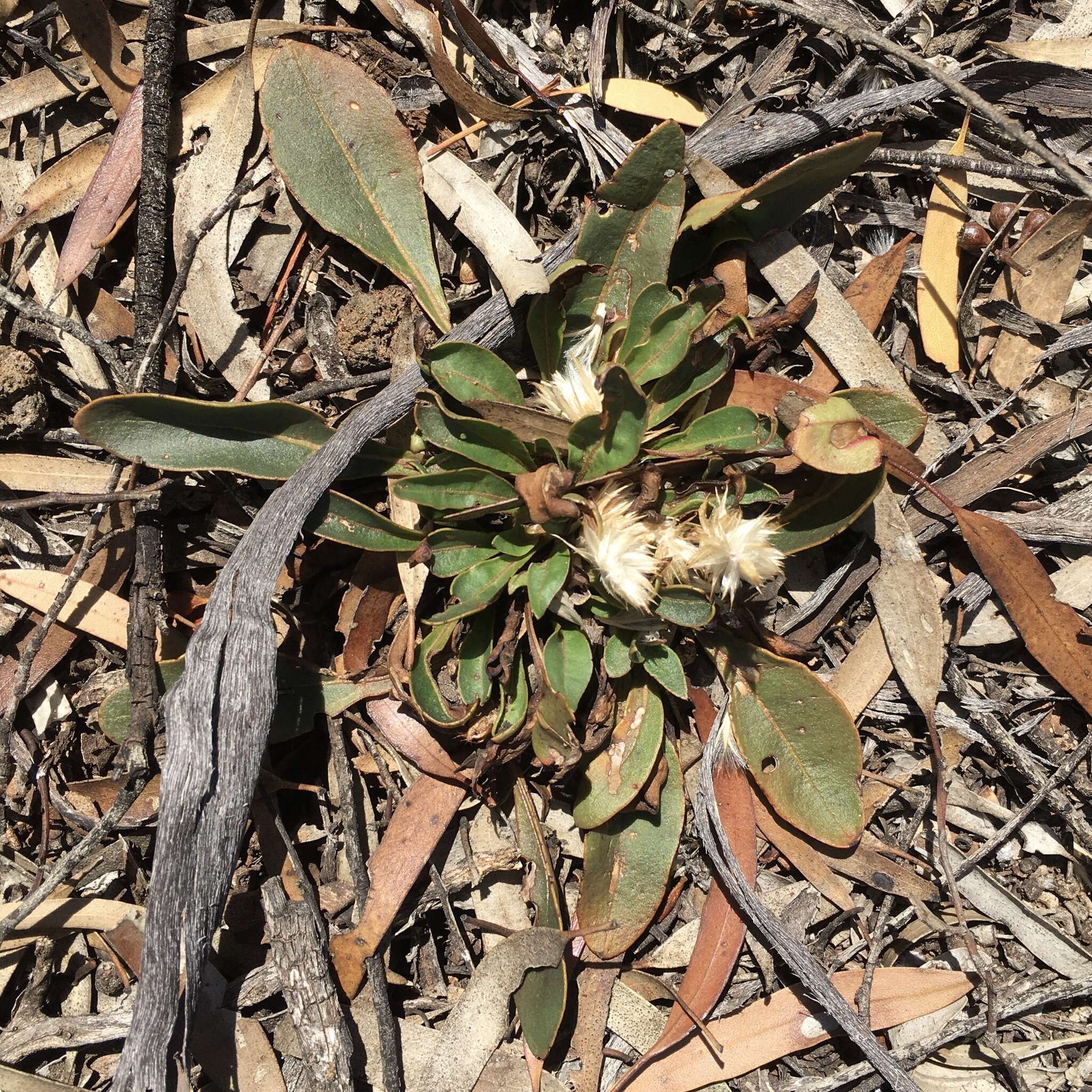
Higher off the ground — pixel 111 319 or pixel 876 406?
pixel 111 319

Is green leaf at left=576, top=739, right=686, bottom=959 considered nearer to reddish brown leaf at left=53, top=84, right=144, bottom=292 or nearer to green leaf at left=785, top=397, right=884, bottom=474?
green leaf at left=785, top=397, right=884, bottom=474

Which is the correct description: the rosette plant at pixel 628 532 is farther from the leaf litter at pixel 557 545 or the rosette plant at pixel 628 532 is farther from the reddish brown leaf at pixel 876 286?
the reddish brown leaf at pixel 876 286

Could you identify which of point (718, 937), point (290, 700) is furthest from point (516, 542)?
point (718, 937)

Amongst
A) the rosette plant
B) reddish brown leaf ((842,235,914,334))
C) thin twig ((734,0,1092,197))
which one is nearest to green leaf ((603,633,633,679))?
the rosette plant

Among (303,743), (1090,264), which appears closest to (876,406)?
(1090,264)

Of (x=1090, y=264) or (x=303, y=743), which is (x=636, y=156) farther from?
(x=303, y=743)

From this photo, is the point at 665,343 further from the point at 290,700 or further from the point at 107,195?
the point at 107,195
